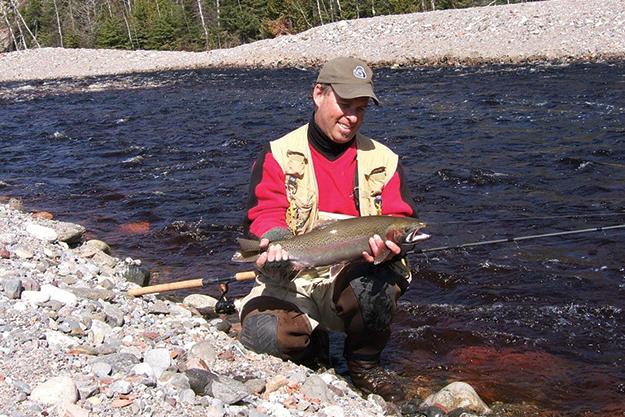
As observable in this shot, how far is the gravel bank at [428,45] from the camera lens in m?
27.3

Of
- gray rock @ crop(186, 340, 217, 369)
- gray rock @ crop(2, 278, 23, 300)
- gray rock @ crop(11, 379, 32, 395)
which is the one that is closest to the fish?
gray rock @ crop(186, 340, 217, 369)

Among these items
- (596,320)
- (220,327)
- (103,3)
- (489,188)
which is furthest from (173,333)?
(103,3)

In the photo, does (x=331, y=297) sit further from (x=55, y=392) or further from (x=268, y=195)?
(x=55, y=392)

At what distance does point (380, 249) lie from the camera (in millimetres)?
4152

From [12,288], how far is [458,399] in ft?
9.60

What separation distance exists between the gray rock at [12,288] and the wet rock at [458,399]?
8.87ft

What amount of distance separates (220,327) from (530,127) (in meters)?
9.72

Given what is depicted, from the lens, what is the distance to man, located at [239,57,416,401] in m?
4.43

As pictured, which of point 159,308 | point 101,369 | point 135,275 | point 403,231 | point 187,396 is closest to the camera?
point 187,396

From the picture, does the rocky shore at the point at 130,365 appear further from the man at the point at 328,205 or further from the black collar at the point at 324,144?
the black collar at the point at 324,144

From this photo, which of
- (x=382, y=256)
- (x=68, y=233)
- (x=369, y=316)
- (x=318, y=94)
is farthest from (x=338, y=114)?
(x=68, y=233)

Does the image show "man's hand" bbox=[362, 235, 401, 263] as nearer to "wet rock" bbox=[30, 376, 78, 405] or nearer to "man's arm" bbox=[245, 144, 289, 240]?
"man's arm" bbox=[245, 144, 289, 240]

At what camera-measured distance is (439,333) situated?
573cm

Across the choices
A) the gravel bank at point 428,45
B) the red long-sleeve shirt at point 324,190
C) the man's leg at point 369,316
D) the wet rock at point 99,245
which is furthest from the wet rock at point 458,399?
the gravel bank at point 428,45
